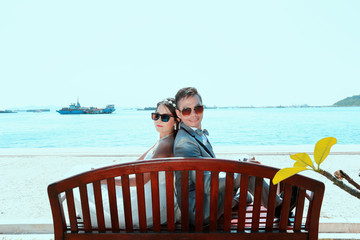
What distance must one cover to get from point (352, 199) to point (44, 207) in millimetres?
3897

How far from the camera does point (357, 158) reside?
6.47 m

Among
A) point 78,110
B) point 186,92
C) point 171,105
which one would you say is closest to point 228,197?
point 186,92

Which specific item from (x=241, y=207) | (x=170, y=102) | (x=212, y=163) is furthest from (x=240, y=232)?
(x=170, y=102)

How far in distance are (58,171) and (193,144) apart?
457 centimetres

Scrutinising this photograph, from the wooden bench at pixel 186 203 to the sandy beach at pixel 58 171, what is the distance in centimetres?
62

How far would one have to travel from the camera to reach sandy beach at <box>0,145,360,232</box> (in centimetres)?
342

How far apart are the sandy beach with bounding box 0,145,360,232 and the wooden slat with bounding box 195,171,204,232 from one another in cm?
91

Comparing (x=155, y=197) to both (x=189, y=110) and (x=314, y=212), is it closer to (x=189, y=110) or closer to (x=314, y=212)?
(x=189, y=110)

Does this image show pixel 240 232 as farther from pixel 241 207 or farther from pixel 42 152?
pixel 42 152

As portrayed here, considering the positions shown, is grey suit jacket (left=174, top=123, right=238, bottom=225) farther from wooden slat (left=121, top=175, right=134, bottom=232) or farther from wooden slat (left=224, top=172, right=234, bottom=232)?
wooden slat (left=121, top=175, right=134, bottom=232)

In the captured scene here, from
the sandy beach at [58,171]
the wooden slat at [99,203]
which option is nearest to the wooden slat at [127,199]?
the wooden slat at [99,203]

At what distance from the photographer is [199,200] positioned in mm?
1564

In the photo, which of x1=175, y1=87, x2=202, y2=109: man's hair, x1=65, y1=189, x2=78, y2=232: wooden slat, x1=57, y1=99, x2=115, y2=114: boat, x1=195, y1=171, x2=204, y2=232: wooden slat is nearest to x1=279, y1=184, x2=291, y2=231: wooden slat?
x1=195, y1=171, x2=204, y2=232: wooden slat

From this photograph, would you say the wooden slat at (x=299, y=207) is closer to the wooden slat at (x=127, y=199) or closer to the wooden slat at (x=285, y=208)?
the wooden slat at (x=285, y=208)
